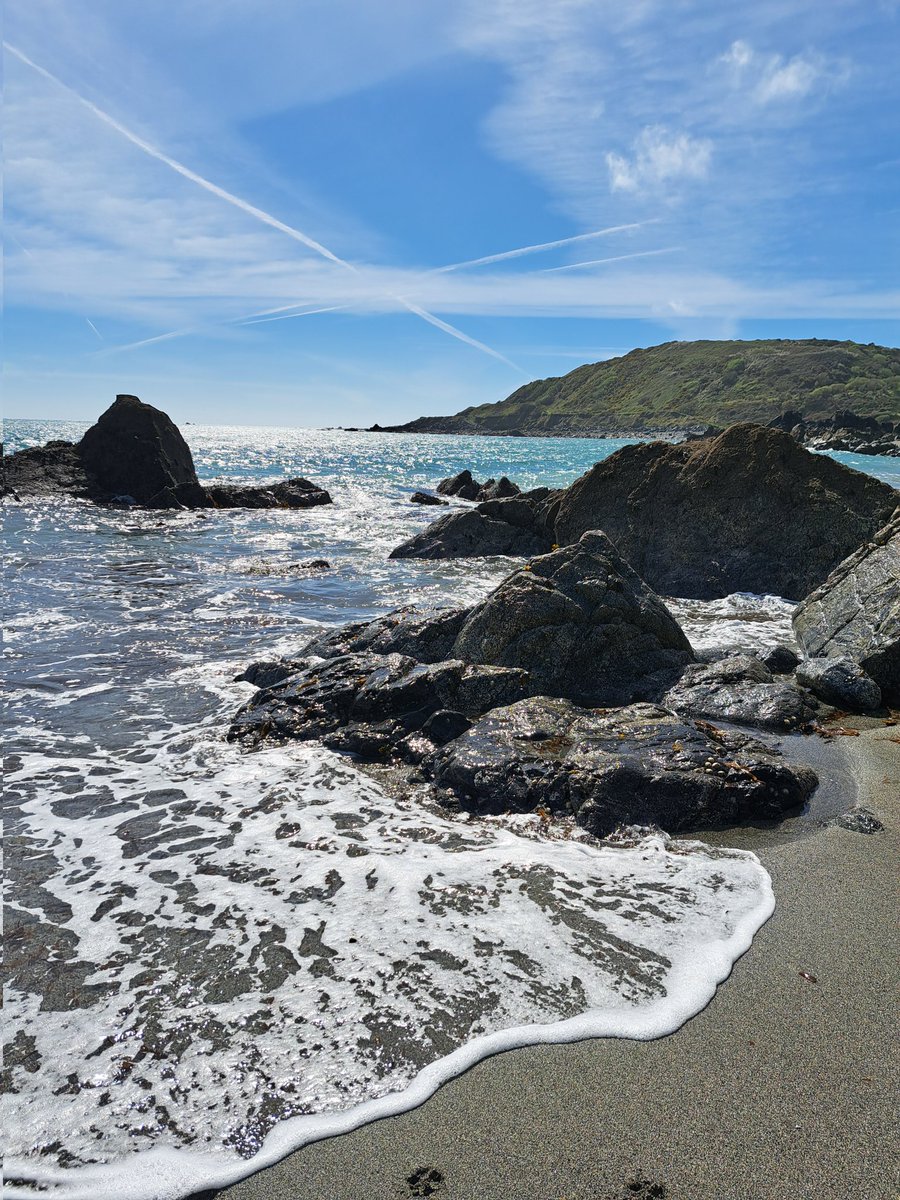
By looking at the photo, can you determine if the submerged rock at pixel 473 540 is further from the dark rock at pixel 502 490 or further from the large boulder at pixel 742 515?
Answer: the dark rock at pixel 502 490

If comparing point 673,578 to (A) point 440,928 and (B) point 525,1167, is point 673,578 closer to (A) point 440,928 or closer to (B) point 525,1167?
(A) point 440,928

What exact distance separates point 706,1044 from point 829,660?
7060 millimetres

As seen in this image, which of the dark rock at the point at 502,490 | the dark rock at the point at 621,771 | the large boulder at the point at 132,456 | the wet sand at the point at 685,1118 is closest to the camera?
the wet sand at the point at 685,1118

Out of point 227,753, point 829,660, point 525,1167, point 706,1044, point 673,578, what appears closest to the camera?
point 525,1167

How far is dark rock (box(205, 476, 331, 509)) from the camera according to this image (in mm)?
38719

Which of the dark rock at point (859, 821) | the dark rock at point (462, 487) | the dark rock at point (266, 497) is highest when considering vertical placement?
the dark rock at point (462, 487)

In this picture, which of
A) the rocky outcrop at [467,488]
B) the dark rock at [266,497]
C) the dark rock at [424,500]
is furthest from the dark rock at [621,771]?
the dark rock at [266,497]

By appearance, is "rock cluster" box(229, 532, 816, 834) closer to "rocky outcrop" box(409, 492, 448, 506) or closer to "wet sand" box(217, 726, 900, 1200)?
"wet sand" box(217, 726, 900, 1200)

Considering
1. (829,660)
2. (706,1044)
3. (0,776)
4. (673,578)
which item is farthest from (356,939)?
(673,578)

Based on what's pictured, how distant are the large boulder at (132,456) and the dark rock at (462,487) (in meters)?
15.6

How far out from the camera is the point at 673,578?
1627 centimetres

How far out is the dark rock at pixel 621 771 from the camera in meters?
5.91

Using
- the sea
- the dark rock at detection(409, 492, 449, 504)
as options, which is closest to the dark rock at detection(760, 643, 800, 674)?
the sea

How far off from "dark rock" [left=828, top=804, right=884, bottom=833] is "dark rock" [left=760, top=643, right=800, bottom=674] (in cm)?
480
